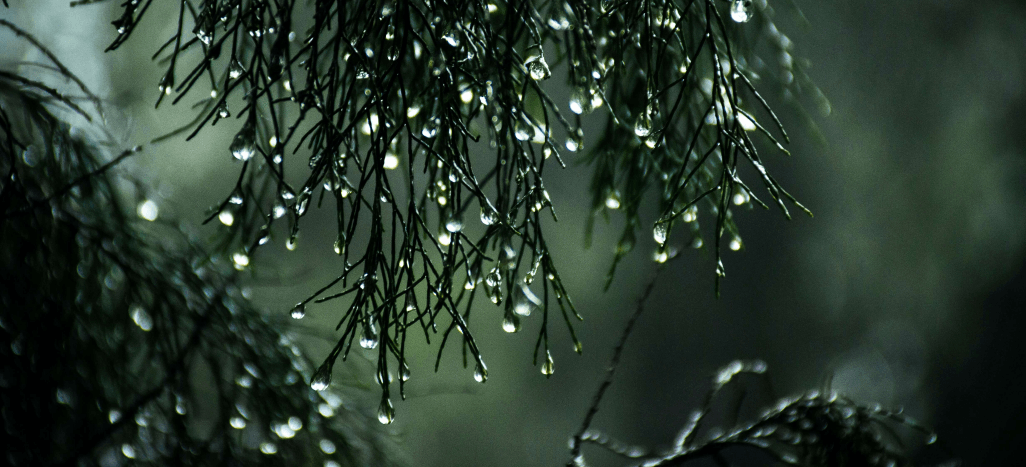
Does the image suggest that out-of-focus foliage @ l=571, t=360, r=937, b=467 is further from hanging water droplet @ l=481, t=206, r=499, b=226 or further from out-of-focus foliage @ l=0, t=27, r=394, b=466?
out-of-focus foliage @ l=0, t=27, r=394, b=466

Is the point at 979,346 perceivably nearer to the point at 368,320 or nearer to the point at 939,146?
the point at 939,146

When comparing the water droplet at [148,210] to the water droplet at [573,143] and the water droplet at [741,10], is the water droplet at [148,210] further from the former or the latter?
the water droplet at [741,10]

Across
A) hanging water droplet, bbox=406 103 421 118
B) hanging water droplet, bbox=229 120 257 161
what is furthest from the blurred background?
hanging water droplet, bbox=229 120 257 161

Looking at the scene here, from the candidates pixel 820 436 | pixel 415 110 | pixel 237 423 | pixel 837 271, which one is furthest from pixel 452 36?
pixel 837 271

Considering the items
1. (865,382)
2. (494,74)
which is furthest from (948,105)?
(494,74)

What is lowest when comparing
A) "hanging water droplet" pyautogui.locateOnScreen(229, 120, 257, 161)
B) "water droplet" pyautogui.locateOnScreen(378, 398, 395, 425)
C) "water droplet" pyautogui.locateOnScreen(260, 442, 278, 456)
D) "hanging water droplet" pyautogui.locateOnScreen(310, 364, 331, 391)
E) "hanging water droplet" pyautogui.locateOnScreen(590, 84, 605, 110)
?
"water droplet" pyautogui.locateOnScreen(378, 398, 395, 425)

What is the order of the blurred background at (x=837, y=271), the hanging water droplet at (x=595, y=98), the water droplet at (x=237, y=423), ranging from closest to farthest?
the hanging water droplet at (x=595, y=98) < the water droplet at (x=237, y=423) < the blurred background at (x=837, y=271)

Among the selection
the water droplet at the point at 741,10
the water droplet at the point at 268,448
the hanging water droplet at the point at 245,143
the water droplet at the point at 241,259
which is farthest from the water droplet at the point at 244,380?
the water droplet at the point at 741,10
